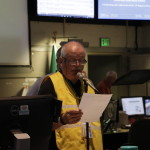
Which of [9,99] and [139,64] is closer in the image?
[9,99]

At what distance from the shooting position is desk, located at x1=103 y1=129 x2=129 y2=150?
400 centimetres

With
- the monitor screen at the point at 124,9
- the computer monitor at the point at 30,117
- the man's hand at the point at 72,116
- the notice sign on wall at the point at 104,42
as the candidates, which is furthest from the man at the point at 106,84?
the computer monitor at the point at 30,117

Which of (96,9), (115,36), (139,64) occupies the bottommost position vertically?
(139,64)

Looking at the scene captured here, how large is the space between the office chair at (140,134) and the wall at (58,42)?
8.10ft

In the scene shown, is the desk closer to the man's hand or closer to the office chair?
the office chair

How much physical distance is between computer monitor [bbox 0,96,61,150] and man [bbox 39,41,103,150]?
0.67 metres

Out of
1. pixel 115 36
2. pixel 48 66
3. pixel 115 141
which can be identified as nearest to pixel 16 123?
pixel 115 141

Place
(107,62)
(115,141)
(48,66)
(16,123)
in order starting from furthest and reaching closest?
1. (107,62)
2. (48,66)
3. (115,141)
4. (16,123)

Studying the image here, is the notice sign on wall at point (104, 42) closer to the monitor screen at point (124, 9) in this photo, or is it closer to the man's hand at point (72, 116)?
the monitor screen at point (124, 9)

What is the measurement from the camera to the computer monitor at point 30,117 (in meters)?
1.35

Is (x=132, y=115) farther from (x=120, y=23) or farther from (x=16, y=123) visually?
(x=16, y=123)

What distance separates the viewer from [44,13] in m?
4.47

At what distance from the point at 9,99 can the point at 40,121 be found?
0.57ft

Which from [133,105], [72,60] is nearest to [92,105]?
[72,60]
